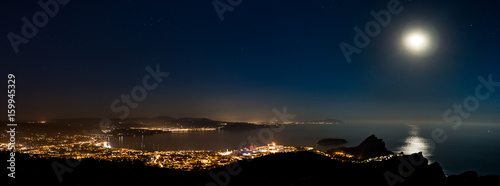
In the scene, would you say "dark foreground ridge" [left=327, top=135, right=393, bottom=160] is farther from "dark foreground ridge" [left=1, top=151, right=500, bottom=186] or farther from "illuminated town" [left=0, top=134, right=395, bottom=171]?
"dark foreground ridge" [left=1, top=151, right=500, bottom=186]

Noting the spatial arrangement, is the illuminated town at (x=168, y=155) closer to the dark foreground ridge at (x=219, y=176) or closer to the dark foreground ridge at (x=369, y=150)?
the dark foreground ridge at (x=369, y=150)

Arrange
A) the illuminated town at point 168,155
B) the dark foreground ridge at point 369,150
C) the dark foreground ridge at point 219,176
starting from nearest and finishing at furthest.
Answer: the dark foreground ridge at point 219,176 → the illuminated town at point 168,155 → the dark foreground ridge at point 369,150

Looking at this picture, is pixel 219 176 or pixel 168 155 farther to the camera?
pixel 168 155

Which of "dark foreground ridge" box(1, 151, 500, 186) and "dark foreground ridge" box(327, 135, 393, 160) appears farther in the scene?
"dark foreground ridge" box(327, 135, 393, 160)

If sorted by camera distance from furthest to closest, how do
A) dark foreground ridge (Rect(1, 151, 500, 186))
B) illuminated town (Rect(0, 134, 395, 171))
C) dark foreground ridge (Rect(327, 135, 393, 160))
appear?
1. dark foreground ridge (Rect(327, 135, 393, 160))
2. illuminated town (Rect(0, 134, 395, 171))
3. dark foreground ridge (Rect(1, 151, 500, 186))

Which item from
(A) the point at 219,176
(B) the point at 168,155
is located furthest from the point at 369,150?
(A) the point at 219,176

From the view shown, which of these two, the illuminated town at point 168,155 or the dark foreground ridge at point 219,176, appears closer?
the dark foreground ridge at point 219,176

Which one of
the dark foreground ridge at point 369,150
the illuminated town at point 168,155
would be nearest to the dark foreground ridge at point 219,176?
the illuminated town at point 168,155

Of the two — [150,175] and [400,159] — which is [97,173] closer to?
[150,175]

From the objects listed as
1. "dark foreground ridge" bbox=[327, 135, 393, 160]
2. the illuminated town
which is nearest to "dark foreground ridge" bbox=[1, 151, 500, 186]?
the illuminated town

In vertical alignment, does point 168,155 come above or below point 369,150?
above

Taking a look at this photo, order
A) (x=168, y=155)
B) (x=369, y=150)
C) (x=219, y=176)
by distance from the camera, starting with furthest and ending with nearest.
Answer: (x=369, y=150) < (x=168, y=155) < (x=219, y=176)

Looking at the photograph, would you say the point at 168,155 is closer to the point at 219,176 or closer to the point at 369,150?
the point at 219,176
